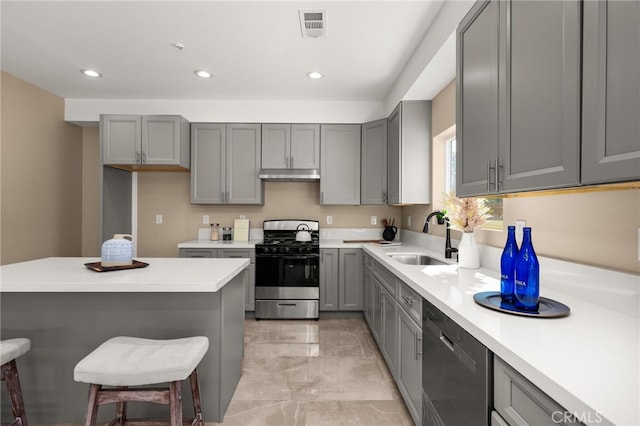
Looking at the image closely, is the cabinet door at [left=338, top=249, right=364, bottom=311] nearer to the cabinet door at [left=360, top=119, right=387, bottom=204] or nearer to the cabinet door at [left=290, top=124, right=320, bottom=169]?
the cabinet door at [left=360, top=119, right=387, bottom=204]

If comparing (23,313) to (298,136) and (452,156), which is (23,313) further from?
(452,156)

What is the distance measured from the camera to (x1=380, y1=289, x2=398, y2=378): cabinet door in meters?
2.23

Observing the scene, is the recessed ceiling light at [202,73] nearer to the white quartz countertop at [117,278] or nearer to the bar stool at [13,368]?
the white quartz countertop at [117,278]

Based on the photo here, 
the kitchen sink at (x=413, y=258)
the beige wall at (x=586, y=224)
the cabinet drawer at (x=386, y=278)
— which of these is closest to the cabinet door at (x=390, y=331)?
the cabinet drawer at (x=386, y=278)

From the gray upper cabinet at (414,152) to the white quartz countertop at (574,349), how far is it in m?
1.88

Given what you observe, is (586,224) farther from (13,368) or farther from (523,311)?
(13,368)

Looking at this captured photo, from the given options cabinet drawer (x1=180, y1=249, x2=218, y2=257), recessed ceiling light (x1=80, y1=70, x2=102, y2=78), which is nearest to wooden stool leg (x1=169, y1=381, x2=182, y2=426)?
cabinet drawer (x1=180, y1=249, x2=218, y2=257)

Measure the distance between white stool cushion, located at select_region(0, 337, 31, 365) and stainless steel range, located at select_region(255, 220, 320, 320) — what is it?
2253mm

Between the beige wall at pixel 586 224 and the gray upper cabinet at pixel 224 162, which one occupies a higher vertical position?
the gray upper cabinet at pixel 224 162

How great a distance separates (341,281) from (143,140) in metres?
2.82

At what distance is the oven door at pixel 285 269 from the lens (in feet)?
12.1

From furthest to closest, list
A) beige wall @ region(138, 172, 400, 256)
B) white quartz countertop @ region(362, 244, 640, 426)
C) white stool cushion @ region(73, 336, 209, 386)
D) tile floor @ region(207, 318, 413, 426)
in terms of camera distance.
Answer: beige wall @ region(138, 172, 400, 256) → tile floor @ region(207, 318, 413, 426) → white stool cushion @ region(73, 336, 209, 386) → white quartz countertop @ region(362, 244, 640, 426)

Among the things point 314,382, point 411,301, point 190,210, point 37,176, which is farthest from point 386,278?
point 37,176

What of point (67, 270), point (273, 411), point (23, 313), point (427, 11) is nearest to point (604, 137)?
point (427, 11)
